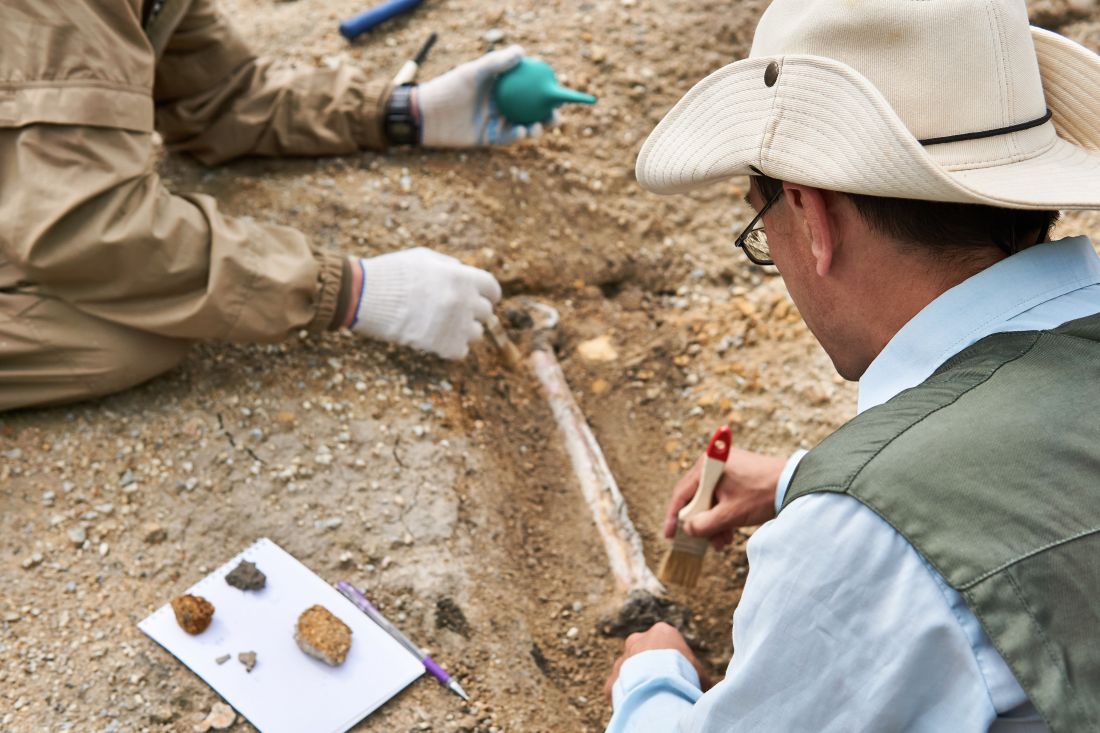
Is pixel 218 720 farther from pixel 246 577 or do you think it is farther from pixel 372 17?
pixel 372 17

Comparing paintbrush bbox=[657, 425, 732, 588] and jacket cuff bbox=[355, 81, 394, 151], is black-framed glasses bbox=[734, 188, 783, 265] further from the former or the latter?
jacket cuff bbox=[355, 81, 394, 151]

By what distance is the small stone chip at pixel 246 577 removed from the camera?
213cm

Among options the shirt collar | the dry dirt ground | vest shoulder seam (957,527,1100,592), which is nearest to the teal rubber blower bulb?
the dry dirt ground

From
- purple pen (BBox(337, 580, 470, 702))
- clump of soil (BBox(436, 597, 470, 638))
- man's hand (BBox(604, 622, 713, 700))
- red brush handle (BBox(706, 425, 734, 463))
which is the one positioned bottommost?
clump of soil (BBox(436, 597, 470, 638))

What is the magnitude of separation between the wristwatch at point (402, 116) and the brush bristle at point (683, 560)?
1728mm

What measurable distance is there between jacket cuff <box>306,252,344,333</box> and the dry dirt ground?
0.62 feet

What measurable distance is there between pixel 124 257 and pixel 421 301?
0.74 meters

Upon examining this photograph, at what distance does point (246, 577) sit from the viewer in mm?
2135

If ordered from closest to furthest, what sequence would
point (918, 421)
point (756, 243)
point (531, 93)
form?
point (918, 421) < point (756, 243) < point (531, 93)

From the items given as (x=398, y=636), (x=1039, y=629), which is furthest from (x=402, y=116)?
(x=1039, y=629)

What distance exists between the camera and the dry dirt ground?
210 cm

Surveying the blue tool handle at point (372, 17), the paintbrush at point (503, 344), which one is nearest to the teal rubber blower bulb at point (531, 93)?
the paintbrush at point (503, 344)

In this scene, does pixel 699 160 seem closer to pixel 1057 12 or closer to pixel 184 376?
pixel 184 376

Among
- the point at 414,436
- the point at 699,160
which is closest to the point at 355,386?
the point at 414,436
